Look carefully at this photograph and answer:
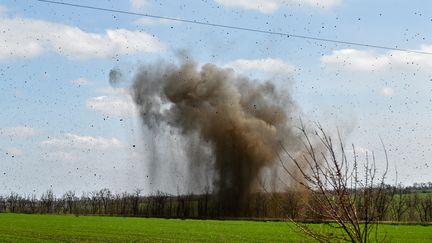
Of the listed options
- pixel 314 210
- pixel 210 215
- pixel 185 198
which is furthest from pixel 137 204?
pixel 314 210

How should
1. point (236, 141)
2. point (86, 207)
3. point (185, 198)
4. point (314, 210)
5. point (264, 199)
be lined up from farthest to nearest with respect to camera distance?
point (86, 207), point (185, 198), point (264, 199), point (236, 141), point (314, 210)

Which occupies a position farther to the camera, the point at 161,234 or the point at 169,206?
the point at 169,206

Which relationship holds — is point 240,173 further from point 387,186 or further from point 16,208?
point 387,186

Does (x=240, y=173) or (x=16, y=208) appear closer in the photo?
(x=240, y=173)

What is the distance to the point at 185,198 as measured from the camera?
318ft

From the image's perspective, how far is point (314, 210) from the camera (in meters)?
4.82

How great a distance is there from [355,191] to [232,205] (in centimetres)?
8293

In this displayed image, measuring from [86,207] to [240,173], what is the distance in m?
58.6

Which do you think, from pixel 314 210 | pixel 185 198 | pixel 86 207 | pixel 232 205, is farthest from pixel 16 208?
pixel 314 210

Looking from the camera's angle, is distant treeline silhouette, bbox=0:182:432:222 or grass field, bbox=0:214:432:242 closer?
grass field, bbox=0:214:432:242

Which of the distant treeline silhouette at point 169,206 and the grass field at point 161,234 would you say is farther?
the distant treeline silhouette at point 169,206

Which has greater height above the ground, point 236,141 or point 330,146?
point 236,141

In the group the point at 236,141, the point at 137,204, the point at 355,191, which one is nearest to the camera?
the point at 355,191

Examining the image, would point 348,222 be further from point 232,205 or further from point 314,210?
point 232,205
